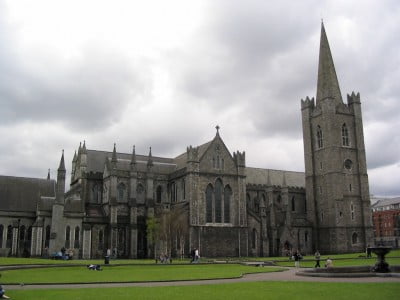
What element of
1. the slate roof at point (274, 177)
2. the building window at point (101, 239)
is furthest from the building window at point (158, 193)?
the slate roof at point (274, 177)

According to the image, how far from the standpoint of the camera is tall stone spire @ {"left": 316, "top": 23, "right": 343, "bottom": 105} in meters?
88.6

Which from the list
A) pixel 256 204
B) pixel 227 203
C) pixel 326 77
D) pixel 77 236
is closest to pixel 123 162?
pixel 77 236

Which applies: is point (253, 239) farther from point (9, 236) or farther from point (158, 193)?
point (9, 236)

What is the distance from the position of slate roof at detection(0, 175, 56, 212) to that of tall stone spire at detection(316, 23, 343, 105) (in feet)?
175

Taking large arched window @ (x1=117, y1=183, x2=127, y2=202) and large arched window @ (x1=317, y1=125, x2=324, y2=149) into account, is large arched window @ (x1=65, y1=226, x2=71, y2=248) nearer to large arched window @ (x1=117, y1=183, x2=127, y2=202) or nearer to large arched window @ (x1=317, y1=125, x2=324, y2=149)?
large arched window @ (x1=117, y1=183, x2=127, y2=202)

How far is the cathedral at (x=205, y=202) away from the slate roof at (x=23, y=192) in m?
0.15

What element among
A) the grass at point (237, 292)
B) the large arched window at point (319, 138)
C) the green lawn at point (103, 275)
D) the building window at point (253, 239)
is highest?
the large arched window at point (319, 138)

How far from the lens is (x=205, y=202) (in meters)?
74.2

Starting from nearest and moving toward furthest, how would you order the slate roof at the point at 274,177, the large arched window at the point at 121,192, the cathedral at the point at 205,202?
the cathedral at the point at 205,202 → the large arched window at the point at 121,192 → the slate roof at the point at 274,177

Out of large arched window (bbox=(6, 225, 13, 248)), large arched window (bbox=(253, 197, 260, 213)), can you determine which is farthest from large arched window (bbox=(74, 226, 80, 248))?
large arched window (bbox=(253, 197, 260, 213))

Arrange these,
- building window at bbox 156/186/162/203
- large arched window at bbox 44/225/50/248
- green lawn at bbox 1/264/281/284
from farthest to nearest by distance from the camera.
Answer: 1. building window at bbox 156/186/162/203
2. large arched window at bbox 44/225/50/248
3. green lawn at bbox 1/264/281/284

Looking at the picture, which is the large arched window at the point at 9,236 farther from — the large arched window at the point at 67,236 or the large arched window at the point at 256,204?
the large arched window at the point at 256,204

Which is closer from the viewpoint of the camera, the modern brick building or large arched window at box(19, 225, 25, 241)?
large arched window at box(19, 225, 25, 241)

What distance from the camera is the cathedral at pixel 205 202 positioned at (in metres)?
69.5
